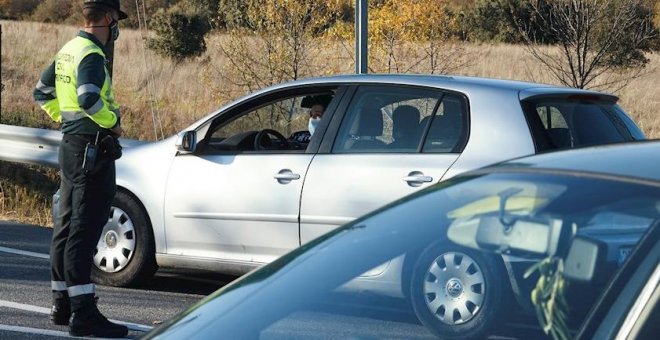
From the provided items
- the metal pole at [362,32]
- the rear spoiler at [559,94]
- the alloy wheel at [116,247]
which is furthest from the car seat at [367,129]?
the metal pole at [362,32]

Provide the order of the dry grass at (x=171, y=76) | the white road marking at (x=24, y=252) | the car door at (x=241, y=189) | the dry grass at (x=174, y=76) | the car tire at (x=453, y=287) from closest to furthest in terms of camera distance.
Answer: the car tire at (x=453, y=287)
the car door at (x=241, y=189)
the white road marking at (x=24, y=252)
the dry grass at (x=171, y=76)
the dry grass at (x=174, y=76)

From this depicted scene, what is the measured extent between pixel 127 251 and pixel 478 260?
505 cm

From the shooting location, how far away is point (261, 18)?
72.4 ft

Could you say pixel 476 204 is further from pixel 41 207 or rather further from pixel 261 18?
pixel 261 18

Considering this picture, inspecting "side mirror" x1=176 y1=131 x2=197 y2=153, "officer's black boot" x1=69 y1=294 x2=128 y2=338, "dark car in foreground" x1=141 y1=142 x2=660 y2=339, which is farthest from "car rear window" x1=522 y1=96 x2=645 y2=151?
"dark car in foreground" x1=141 y1=142 x2=660 y2=339

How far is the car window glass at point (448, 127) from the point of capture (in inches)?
261

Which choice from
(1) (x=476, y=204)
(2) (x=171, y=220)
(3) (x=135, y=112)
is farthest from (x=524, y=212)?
(3) (x=135, y=112)

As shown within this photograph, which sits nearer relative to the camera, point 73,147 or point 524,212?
point 524,212

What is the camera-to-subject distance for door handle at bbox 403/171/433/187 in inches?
256

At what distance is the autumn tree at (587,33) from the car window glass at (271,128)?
39.1 ft

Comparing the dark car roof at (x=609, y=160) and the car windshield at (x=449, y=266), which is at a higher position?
the dark car roof at (x=609, y=160)

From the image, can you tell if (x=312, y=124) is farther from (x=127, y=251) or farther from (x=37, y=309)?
(x=37, y=309)

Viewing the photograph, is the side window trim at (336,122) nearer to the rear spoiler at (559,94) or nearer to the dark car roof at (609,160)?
the rear spoiler at (559,94)

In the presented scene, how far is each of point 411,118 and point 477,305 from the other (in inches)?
151
